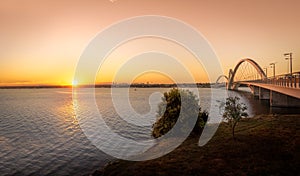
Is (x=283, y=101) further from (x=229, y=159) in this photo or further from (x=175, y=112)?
(x=229, y=159)

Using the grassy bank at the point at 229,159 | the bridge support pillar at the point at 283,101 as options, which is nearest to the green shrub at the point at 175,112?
the grassy bank at the point at 229,159

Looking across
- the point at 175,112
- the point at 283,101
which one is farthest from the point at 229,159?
the point at 283,101

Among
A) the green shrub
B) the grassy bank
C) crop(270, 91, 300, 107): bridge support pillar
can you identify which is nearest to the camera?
the grassy bank

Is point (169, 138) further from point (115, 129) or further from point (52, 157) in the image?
point (115, 129)

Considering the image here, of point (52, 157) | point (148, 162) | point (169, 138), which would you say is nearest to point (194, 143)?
point (169, 138)

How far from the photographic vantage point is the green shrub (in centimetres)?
3009

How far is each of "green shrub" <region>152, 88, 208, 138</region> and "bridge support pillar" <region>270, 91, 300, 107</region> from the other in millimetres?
45785

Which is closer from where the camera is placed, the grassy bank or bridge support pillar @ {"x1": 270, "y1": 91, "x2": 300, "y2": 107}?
the grassy bank

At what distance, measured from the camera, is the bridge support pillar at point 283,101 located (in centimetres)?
6481

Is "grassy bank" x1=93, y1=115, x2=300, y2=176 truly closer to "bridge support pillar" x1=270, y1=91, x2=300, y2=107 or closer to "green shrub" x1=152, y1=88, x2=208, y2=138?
"green shrub" x1=152, y1=88, x2=208, y2=138

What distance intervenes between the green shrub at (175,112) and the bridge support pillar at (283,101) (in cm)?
4578

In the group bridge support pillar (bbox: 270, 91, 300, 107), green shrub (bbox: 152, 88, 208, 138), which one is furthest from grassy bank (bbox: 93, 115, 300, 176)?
bridge support pillar (bbox: 270, 91, 300, 107)

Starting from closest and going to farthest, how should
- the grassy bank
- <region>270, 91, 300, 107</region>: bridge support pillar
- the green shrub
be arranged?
the grassy bank
the green shrub
<region>270, 91, 300, 107</region>: bridge support pillar

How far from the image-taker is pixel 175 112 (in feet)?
98.3
